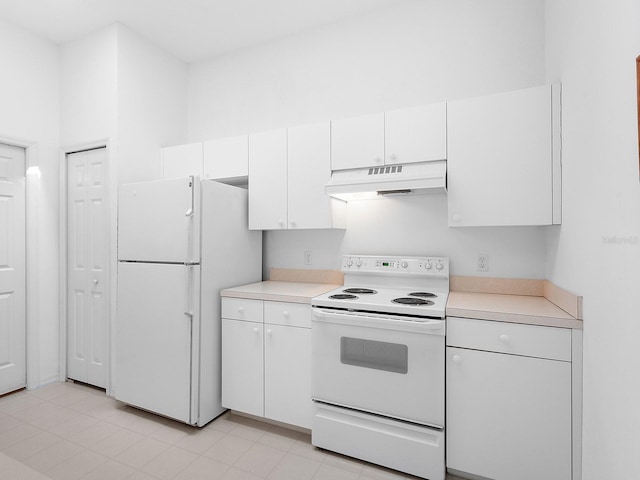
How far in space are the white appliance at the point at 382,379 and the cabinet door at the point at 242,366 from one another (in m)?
0.43

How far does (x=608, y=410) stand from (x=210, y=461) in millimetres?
1957

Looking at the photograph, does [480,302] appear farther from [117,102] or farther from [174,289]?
[117,102]

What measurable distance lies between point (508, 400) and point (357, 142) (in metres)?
1.73

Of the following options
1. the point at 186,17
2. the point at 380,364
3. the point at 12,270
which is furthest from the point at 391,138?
the point at 12,270

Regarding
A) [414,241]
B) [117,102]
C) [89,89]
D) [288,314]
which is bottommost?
[288,314]

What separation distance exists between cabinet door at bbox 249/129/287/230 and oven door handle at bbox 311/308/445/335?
858 millimetres

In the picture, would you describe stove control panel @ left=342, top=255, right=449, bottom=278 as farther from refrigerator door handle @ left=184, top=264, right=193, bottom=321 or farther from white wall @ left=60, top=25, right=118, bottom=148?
white wall @ left=60, top=25, right=118, bottom=148

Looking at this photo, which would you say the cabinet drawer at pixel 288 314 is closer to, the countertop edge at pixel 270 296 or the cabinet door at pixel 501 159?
the countertop edge at pixel 270 296

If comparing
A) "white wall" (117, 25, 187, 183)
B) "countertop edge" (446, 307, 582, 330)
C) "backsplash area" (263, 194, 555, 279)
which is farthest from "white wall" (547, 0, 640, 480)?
"white wall" (117, 25, 187, 183)

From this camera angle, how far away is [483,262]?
94.3 inches

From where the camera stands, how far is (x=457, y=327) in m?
1.82

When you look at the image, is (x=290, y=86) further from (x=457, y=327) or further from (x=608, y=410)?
(x=608, y=410)

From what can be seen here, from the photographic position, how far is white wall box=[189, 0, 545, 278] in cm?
232

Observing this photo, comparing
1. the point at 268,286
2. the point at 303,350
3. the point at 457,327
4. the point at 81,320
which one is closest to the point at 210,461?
the point at 303,350
